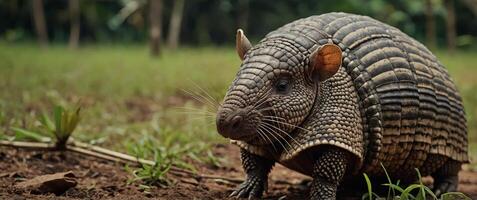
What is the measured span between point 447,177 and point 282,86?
1.78 meters

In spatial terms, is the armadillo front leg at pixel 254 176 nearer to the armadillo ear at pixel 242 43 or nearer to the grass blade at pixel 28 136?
the armadillo ear at pixel 242 43

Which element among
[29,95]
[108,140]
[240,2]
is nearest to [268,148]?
[108,140]

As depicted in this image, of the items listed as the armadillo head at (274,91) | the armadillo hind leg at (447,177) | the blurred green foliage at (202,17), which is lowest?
the armadillo hind leg at (447,177)

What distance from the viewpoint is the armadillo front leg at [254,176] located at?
14.5 feet

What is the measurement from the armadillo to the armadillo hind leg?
0.06 metres

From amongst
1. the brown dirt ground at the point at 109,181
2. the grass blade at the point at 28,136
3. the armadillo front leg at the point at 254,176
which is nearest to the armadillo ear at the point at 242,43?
the armadillo front leg at the point at 254,176

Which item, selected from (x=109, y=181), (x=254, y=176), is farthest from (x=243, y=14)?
(x=254, y=176)

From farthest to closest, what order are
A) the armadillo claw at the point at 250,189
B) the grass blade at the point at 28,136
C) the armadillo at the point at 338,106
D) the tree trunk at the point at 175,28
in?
the tree trunk at the point at 175,28 < the grass blade at the point at 28,136 < the armadillo claw at the point at 250,189 < the armadillo at the point at 338,106

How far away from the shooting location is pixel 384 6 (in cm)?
2616

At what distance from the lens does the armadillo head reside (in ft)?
12.6

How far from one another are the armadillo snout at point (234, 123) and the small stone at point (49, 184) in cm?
107

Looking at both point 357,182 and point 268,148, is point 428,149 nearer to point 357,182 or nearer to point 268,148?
point 357,182

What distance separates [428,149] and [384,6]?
22341mm

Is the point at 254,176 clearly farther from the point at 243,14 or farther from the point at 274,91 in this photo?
the point at 243,14
